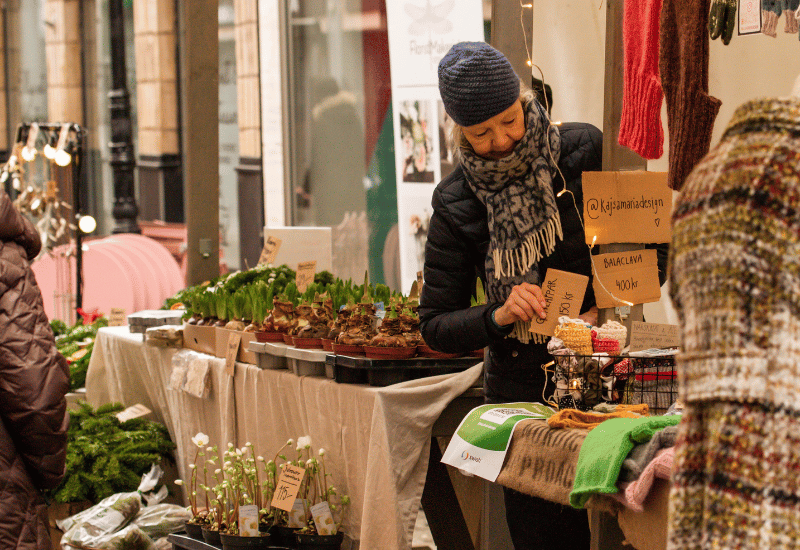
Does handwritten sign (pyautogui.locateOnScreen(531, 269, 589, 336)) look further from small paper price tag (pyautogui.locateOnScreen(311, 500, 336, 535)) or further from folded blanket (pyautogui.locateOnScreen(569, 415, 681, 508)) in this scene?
small paper price tag (pyautogui.locateOnScreen(311, 500, 336, 535))

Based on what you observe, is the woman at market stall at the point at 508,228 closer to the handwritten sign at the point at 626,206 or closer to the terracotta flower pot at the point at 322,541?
the handwritten sign at the point at 626,206

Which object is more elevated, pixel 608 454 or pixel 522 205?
pixel 522 205

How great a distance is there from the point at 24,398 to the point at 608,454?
2053 mm

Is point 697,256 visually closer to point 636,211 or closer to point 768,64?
point 636,211

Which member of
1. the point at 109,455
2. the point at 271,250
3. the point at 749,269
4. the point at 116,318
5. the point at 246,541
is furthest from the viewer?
the point at 116,318

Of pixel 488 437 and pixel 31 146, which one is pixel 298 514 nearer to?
pixel 488 437

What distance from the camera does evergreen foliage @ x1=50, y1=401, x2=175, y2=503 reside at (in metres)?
4.19

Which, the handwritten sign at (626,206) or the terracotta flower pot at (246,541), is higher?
the handwritten sign at (626,206)

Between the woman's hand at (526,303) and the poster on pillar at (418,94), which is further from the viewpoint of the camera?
the poster on pillar at (418,94)

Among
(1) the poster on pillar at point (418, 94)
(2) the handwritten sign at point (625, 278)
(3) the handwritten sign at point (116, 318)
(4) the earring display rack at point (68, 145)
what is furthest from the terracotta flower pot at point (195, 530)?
(4) the earring display rack at point (68, 145)

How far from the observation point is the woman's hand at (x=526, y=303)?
7.06 ft

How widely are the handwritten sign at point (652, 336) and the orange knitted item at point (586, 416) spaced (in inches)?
8.1

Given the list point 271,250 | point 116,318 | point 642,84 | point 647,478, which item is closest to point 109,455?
point 271,250

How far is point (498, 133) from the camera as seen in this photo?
2.21m
